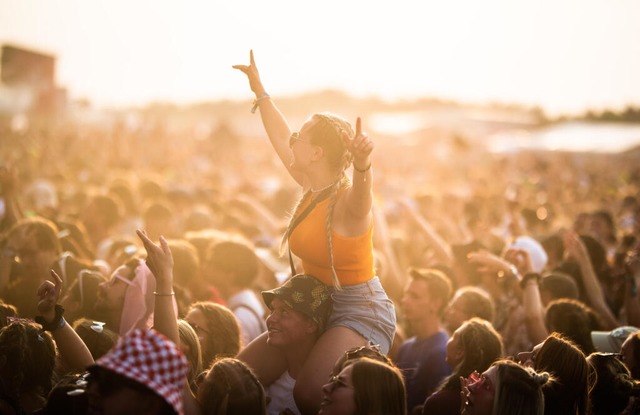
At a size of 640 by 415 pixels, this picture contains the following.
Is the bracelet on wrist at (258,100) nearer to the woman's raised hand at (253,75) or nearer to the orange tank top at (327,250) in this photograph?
the woman's raised hand at (253,75)

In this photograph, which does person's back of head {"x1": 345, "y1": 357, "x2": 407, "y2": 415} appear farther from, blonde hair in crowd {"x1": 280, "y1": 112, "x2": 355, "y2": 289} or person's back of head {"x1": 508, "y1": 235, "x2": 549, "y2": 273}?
person's back of head {"x1": 508, "y1": 235, "x2": 549, "y2": 273}

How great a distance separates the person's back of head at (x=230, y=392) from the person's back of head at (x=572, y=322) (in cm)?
241

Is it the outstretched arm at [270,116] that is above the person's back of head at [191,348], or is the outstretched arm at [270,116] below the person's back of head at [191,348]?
above

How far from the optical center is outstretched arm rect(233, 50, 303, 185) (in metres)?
4.18

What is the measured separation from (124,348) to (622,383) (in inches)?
104

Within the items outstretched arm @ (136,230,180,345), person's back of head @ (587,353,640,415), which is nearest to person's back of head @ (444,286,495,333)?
person's back of head @ (587,353,640,415)

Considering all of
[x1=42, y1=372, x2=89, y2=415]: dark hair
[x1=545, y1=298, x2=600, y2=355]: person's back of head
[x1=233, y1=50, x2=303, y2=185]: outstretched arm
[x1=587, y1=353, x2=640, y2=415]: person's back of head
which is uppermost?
[x1=233, y1=50, x2=303, y2=185]: outstretched arm

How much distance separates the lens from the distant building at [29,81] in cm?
2008

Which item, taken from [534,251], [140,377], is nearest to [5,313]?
[140,377]

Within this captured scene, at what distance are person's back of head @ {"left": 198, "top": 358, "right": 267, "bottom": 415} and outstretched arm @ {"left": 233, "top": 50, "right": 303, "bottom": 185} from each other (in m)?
1.42

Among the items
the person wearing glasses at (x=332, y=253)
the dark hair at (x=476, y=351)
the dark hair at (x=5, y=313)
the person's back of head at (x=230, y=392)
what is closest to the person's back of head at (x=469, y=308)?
the dark hair at (x=476, y=351)

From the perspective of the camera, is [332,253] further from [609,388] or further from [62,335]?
[609,388]

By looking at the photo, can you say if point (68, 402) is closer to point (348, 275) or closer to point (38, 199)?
point (348, 275)

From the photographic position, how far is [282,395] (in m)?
3.65
